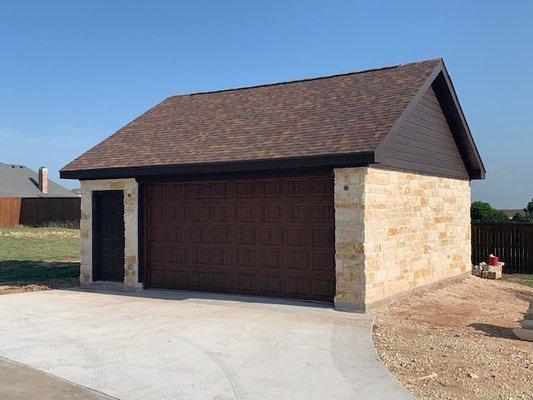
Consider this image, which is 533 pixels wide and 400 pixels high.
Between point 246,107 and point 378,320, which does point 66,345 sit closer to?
point 378,320

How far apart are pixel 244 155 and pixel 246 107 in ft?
11.6

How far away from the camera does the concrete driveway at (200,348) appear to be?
5.96m

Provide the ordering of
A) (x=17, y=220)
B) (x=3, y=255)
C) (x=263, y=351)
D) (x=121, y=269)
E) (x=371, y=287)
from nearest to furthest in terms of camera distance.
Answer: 1. (x=263, y=351)
2. (x=371, y=287)
3. (x=121, y=269)
4. (x=3, y=255)
5. (x=17, y=220)

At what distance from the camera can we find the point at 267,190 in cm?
1182

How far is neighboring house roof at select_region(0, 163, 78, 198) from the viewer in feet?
156

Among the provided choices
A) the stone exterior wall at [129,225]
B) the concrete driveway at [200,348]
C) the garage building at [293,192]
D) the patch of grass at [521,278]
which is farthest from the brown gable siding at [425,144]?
the stone exterior wall at [129,225]

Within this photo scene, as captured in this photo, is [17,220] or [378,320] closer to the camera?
[378,320]

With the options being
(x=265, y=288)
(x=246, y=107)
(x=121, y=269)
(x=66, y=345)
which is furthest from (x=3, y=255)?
(x=66, y=345)

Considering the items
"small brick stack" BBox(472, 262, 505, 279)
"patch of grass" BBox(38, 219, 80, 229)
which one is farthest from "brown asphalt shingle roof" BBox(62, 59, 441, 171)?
"patch of grass" BBox(38, 219, 80, 229)

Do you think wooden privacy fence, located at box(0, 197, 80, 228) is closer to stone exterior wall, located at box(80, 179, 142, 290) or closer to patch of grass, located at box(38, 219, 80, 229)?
patch of grass, located at box(38, 219, 80, 229)

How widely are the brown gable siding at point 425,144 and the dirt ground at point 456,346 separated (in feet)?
9.94

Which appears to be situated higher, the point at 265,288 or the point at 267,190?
the point at 267,190

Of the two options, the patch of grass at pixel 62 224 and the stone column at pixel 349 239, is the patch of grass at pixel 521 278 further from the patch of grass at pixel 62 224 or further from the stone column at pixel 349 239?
the patch of grass at pixel 62 224

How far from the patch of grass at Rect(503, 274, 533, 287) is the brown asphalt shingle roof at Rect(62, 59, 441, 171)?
7.24 meters
